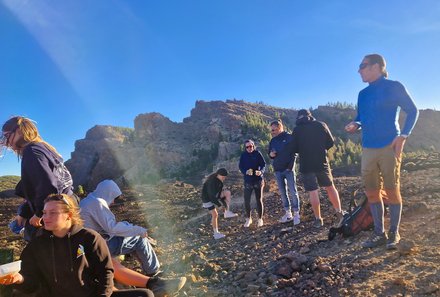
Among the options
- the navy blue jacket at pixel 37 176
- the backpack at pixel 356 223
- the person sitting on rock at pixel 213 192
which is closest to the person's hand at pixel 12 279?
the navy blue jacket at pixel 37 176

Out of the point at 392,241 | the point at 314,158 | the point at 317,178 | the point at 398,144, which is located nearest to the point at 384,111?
the point at 398,144

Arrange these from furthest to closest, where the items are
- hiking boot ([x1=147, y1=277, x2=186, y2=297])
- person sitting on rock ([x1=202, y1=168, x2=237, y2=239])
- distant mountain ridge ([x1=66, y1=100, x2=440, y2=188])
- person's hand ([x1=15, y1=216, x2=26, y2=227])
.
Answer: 1. distant mountain ridge ([x1=66, y1=100, x2=440, y2=188])
2. person sitting on rock ([x1=202, y1=168, x2=237, y2=239])
3. hiking boot ([x1=147, y1=277, x2=186, y2=297])
4. person's hand ([x1=15, y1=216, x2=26, y2=227])

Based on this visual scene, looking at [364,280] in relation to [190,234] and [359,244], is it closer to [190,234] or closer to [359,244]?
[359,244]

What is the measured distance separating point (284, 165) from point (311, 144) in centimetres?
97

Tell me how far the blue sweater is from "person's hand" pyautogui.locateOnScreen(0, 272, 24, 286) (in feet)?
11.3

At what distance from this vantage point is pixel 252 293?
388 centimetres

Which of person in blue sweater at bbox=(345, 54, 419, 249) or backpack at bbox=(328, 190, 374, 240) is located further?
backpack at bbox=(328, 190, 374, 240)

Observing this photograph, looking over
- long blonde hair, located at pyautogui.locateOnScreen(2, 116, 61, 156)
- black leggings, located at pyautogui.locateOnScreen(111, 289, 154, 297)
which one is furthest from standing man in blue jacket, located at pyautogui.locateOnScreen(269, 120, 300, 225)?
long blonde hair, located at pyautogui.locateOnScreen(2, 116, 61, 156)

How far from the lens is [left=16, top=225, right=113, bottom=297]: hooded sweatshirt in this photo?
2762mm

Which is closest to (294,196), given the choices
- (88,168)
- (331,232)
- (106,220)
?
(331,232)

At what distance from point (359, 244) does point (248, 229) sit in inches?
119

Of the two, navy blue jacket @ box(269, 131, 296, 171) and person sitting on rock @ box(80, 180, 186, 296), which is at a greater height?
navy blue jacket @ box(269, 131, 296, 171)

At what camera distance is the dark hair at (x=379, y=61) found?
14.0ft

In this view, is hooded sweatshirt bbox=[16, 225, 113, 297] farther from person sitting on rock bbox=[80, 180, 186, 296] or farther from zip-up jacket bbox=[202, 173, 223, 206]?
zip-up jacket bbox=[202, 173, 223, 206]
